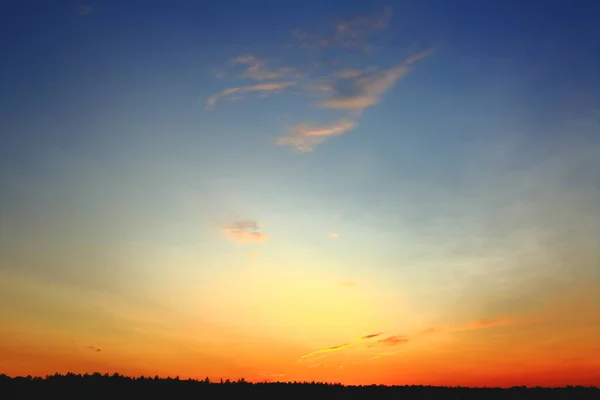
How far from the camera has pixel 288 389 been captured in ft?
145

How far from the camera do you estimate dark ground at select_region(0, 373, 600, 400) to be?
37031 mm

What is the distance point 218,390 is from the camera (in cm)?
4194

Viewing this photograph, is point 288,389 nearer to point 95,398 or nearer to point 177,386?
point 177,386

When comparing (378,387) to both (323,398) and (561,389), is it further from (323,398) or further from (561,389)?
(561,389)

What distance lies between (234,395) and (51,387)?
46.6ft

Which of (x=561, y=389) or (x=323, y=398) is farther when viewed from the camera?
(x=561, y=389)

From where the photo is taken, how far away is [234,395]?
4034cm

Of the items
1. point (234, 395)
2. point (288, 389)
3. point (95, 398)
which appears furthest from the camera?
point (288, 389)

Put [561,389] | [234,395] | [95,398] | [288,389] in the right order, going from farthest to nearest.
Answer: [561,389] < [288,389] < [234,395] < [95,398]

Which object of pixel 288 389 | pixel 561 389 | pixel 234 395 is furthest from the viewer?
pixel 561 389

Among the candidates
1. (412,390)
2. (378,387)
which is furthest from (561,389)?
(378,387)

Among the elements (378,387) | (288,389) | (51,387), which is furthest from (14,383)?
(378,387)

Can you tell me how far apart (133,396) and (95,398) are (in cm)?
278

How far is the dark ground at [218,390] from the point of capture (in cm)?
3703
